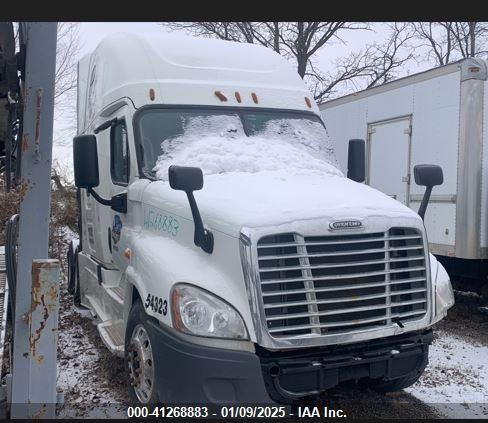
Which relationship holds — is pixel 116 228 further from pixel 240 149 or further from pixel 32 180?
pixel 32 180

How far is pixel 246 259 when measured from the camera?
134 inches

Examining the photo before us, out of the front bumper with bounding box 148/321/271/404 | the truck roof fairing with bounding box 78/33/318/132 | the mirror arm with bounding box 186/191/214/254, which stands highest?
the truck roof fairing with bounding box 78/33/318/132

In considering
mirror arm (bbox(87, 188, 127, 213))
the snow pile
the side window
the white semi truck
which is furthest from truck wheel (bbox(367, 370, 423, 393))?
the side window

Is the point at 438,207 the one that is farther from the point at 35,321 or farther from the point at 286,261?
the point at 35,321

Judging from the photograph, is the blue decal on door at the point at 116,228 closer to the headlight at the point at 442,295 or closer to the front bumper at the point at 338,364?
the front bumper at the point at 338,364

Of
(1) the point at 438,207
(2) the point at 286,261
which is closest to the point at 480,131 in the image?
(1) the point at 438,207

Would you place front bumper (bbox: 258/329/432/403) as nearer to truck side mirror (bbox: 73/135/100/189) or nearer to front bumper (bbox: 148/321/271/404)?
front bumper (bbox: 148/321/271/404)

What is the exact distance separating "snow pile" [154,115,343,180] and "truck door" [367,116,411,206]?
3063 millimetres

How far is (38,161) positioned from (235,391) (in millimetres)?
1925

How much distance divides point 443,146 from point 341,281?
433cm

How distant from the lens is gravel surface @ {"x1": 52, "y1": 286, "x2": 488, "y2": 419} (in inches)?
173

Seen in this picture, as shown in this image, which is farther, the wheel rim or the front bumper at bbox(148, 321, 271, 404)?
the wheel rim

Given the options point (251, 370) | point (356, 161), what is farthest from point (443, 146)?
point (251, 370)

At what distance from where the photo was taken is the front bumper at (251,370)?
11.0ft
